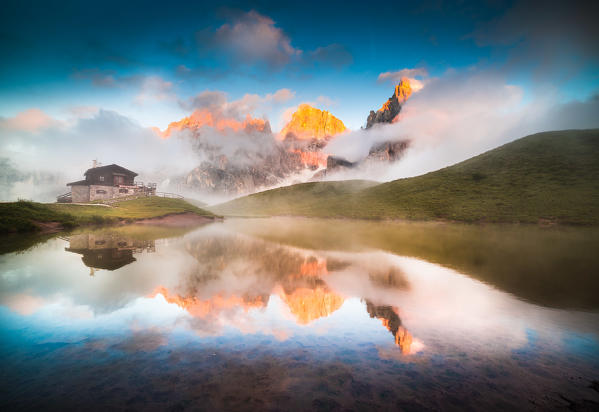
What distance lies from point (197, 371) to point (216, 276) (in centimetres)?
853

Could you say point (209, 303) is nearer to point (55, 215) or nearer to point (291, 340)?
point (291, 340)

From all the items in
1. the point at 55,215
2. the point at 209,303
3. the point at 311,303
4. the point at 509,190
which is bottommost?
the point at 311,303

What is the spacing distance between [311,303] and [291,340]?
3139mm

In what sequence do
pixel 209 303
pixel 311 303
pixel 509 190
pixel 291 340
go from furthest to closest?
pixel 509 190 < pixel 311 303 < pixel 209 303 < pixel 291 340

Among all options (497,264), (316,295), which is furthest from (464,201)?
(316,295)

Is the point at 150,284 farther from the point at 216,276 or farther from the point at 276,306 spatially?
the point at 276,306

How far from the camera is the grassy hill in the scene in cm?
9044

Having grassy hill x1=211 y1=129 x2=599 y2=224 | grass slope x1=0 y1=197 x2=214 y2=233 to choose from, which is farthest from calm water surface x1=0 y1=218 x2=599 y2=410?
grassy hill x1=211 y1=129 x2=599 y2=224

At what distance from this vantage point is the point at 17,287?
34.7 feet

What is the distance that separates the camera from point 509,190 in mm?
113250

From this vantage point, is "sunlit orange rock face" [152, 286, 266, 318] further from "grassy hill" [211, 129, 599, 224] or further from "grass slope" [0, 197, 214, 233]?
"grassy hill" [211, 129, 599, 224]

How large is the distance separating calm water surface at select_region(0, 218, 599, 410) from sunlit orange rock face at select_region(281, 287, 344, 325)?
81 millimetres

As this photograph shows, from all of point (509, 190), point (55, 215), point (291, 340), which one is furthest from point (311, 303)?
point (509, 190)

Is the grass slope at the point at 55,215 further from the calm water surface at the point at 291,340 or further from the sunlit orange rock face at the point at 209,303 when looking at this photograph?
the sunlit orange rock face at the point at 209,303
